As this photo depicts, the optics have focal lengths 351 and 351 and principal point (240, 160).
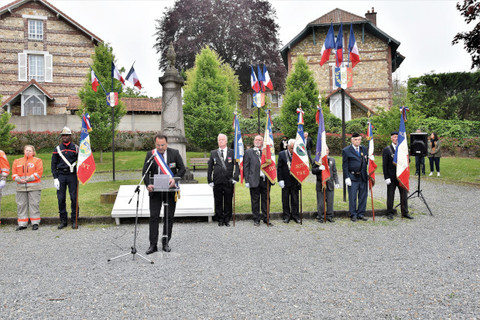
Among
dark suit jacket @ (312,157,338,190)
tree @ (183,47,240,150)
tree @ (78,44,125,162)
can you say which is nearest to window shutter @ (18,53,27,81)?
tree @ (78,44,125,162)

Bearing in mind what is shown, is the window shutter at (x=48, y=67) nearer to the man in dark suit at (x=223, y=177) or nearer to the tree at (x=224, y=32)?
the tree at (x=224, y=32)

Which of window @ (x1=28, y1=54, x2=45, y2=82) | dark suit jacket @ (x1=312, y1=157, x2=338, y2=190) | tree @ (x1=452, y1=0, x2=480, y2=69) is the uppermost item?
window @ (x1=28, y1=54, x2=45, y2=82)

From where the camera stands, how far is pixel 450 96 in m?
30.0

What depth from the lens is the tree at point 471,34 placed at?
42.3 feet

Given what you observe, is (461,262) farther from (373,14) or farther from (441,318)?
(373,14)

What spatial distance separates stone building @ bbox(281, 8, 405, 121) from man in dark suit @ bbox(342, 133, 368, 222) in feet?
76.4

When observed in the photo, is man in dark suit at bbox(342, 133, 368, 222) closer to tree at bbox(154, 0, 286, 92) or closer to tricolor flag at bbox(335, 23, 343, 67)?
tricolor flag at bbox(335, 23, 343, 67)

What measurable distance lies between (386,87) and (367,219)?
26507 mm

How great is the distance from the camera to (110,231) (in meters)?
7.59

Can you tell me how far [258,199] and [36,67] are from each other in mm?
31281

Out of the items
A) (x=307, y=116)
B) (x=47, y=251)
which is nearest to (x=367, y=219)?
(x=47, y=251)

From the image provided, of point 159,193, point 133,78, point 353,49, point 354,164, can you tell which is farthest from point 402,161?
point 133,78

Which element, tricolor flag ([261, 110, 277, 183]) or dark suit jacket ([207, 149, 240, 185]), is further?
tricolor flag ([261, 110, 277, 183])

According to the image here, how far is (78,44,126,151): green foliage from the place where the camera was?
21.3m
